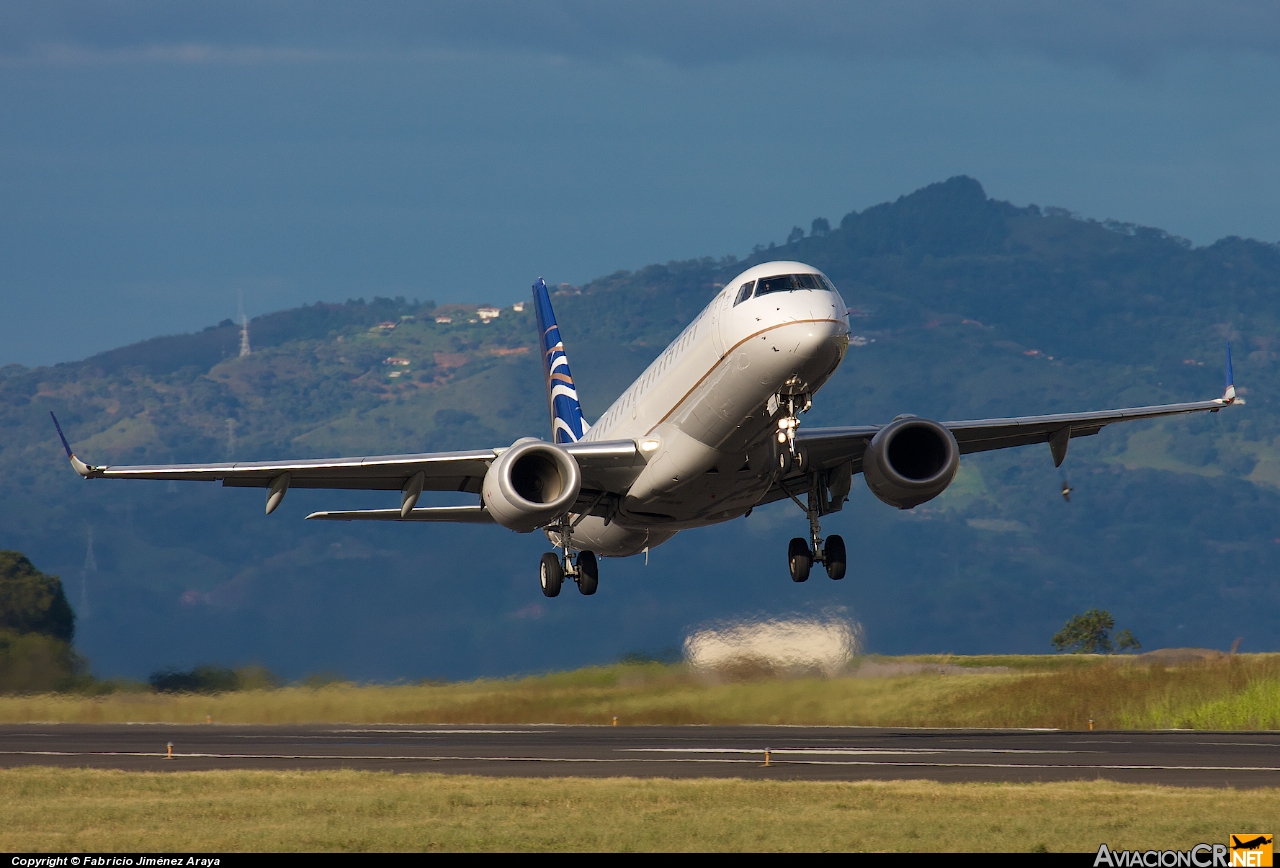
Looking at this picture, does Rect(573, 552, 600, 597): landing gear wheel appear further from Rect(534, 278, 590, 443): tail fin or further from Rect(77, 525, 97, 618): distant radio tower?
Rect(77, 525, 97, 618): distant radio tower

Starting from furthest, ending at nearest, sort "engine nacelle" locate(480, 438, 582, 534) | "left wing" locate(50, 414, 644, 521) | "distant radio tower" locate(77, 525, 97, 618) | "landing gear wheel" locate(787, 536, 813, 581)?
"distant radio tower" locate(77, 525, 97, 618) → "landing gear wheel" locate(787, 536, 813, 581) → "left wing" locate(50, 414, 644, 521) → "engine nacelle" locate(480, 438, 582, 534)

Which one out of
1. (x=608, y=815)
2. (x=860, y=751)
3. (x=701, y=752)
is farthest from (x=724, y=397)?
(x=860, y=751)

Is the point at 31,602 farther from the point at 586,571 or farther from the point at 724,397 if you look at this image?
the point at 724,397

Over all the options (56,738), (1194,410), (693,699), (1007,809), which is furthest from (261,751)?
(1194,410)

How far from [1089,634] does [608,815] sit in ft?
269

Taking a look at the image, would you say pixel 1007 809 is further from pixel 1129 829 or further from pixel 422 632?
pixel 422 632

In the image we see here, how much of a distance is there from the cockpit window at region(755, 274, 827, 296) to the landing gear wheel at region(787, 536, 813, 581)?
7.77 metres

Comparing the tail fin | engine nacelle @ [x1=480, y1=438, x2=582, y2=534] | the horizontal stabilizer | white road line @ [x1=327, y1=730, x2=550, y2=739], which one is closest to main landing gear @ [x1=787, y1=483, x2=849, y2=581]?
engine nacelle @ [x1=480, y1=438, x2=582, y2=534]

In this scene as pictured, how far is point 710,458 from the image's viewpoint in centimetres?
2967

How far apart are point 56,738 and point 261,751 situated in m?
9.47

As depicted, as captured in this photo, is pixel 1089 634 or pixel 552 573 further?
pixel 1089 634

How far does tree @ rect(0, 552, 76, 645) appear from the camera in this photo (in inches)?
2037

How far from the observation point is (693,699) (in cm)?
4638

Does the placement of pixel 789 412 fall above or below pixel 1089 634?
below
